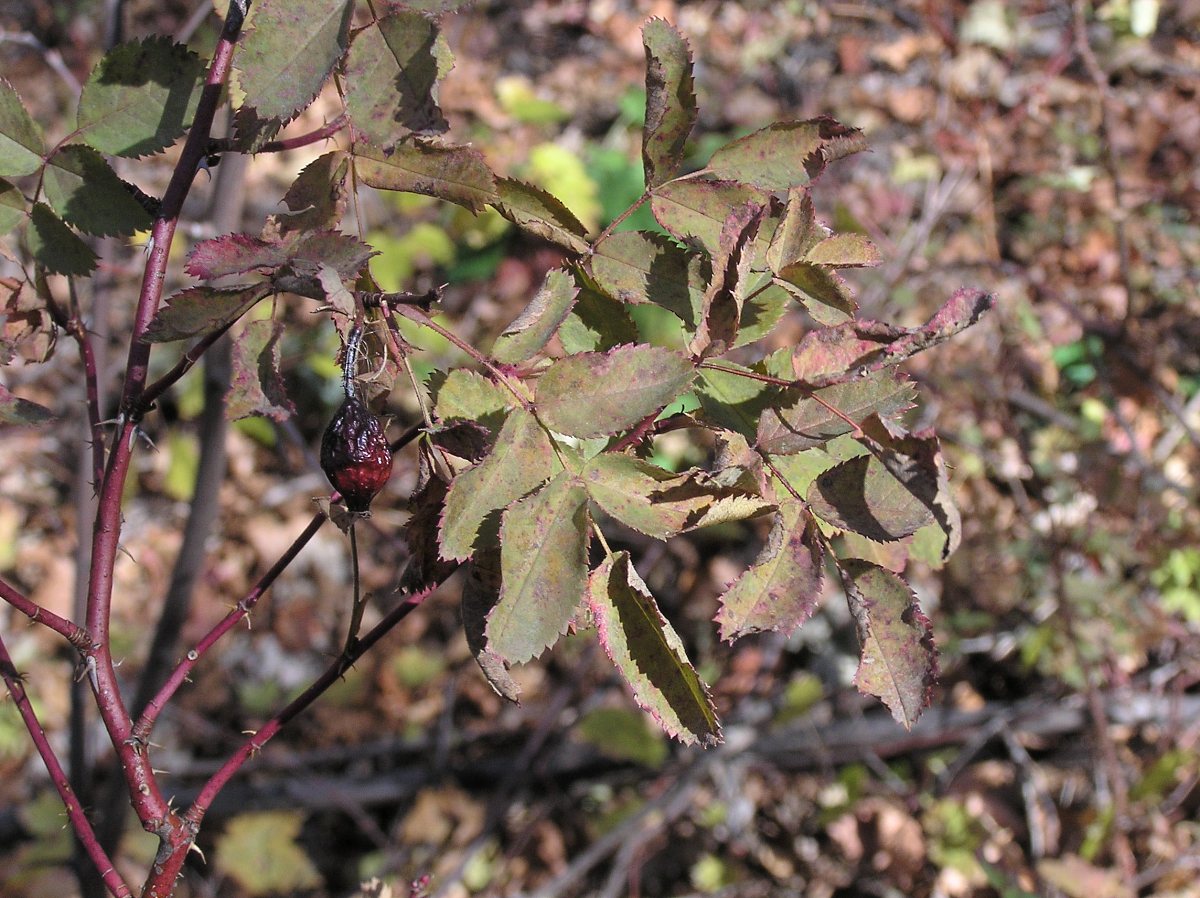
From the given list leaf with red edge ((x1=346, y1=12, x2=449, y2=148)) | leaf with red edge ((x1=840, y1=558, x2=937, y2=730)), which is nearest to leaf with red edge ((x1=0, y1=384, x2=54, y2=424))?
leaf with red edge ((x1=346, y1=12, x2=449, y2=148))

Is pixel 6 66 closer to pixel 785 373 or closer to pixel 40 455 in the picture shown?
pixel 40 455

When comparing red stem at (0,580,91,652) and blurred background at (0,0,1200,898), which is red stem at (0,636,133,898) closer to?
red stem at (0,580,91,652)

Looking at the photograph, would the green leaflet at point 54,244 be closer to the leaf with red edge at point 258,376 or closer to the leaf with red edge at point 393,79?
the leaf with red edge at point 258,376

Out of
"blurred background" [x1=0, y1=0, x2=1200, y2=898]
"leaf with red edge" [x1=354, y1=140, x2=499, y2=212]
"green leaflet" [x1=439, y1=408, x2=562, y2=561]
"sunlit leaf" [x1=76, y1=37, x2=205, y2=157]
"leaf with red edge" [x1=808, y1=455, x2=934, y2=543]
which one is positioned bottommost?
"blurred background" [x1=0, y1=0, x2=1200, y2=898]

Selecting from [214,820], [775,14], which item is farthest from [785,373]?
[775,14]

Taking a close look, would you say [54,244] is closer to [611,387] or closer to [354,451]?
[354,451]

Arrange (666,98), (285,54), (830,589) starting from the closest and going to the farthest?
(285,54)
(666,98)
(830,589)

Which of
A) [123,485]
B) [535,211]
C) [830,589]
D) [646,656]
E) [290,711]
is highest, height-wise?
[535,211]

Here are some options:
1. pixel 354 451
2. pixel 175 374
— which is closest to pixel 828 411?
pixel 354 451
